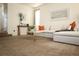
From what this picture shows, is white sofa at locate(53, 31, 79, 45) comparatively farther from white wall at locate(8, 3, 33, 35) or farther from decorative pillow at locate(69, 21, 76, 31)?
white wall at locate(8, 3, 33, 35)

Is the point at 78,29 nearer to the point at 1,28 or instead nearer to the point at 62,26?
the point at 62,26

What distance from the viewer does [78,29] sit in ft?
8.48

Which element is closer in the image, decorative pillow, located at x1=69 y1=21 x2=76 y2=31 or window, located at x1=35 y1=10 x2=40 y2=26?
decorative pillow, located at x1=69 y1=21 x2=76 y2=31

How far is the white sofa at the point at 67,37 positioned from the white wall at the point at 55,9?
0.17 m

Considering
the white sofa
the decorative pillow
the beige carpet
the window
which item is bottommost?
the beige carpet

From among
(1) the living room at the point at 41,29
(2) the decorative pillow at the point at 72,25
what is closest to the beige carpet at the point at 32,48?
(1) the living room at the point at 41,29

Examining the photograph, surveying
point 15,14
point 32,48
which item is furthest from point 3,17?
point 32,48

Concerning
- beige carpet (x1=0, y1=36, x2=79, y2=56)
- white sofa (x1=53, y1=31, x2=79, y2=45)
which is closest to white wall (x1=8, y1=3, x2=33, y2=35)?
beige carpet (x1=0, y1=36, x2=79, y2=56)

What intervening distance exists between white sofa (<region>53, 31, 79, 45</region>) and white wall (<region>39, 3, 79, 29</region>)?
0.55ft

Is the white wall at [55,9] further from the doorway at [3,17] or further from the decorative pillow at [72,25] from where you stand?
the doorway at [3,17]

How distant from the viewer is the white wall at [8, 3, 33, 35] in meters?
2.69

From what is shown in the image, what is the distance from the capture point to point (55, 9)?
2.72m

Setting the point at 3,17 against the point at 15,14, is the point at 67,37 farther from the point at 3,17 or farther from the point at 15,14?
the point at 3,17

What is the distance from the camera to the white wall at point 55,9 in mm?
2641
